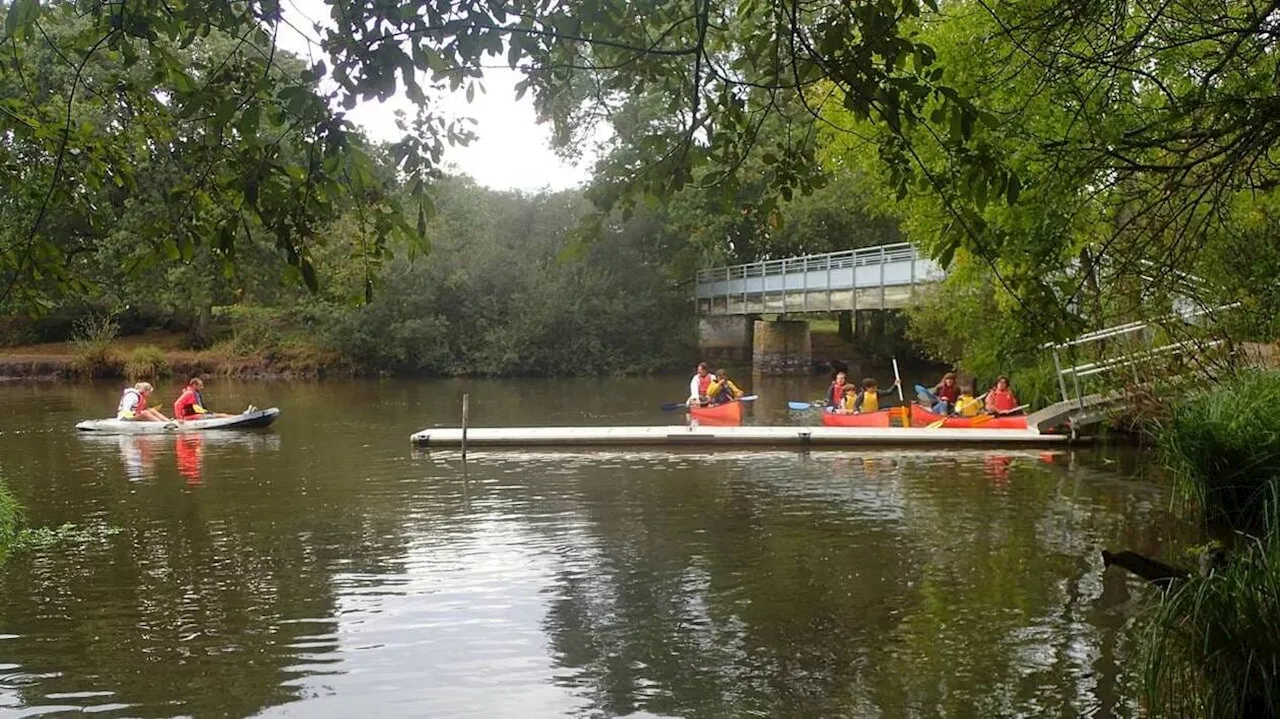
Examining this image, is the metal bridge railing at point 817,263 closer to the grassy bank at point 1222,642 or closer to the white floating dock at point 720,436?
the white floating dock at point 720,436

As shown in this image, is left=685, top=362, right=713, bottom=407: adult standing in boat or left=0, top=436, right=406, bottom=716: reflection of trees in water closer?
left=0, top=436, right=406, bottom=716: reflection of trees in water

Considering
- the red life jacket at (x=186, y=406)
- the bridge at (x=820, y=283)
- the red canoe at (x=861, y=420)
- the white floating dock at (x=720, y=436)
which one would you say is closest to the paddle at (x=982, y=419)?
the white floating dock at (x=720, y=436)

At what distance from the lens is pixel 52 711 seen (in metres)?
6.32

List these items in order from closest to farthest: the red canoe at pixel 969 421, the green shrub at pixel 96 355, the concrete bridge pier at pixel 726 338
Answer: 1. the red canoe at pixel 969 421
2. the green shrub at pixel 96 355
3. the concrete bridge pier at pixel 726 338

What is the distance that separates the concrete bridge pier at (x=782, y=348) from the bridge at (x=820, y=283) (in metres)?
0.75

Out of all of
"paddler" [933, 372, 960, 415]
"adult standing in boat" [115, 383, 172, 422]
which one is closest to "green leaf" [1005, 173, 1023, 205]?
"paddler" [933, 372, 960, 415]

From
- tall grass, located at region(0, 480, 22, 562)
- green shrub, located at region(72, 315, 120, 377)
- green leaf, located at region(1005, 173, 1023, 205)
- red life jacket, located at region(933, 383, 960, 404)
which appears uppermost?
green shrub, located at region(72, 315, 120, 377)

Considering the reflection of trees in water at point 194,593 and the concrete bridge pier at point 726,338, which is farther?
the concrete bridge pier at point 726,338

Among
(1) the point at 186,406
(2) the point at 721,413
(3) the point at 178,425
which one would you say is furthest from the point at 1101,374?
(1) the point at 186,406

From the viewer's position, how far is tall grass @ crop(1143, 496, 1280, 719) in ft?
15.7

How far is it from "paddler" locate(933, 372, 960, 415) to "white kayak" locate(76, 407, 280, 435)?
489 inches

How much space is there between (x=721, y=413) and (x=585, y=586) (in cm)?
1202

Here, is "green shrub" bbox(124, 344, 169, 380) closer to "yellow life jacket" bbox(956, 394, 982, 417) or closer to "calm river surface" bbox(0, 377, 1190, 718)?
"calm river surface" bbox(0, 377, 1190, 718)

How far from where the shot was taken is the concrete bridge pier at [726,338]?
46.6 metres
